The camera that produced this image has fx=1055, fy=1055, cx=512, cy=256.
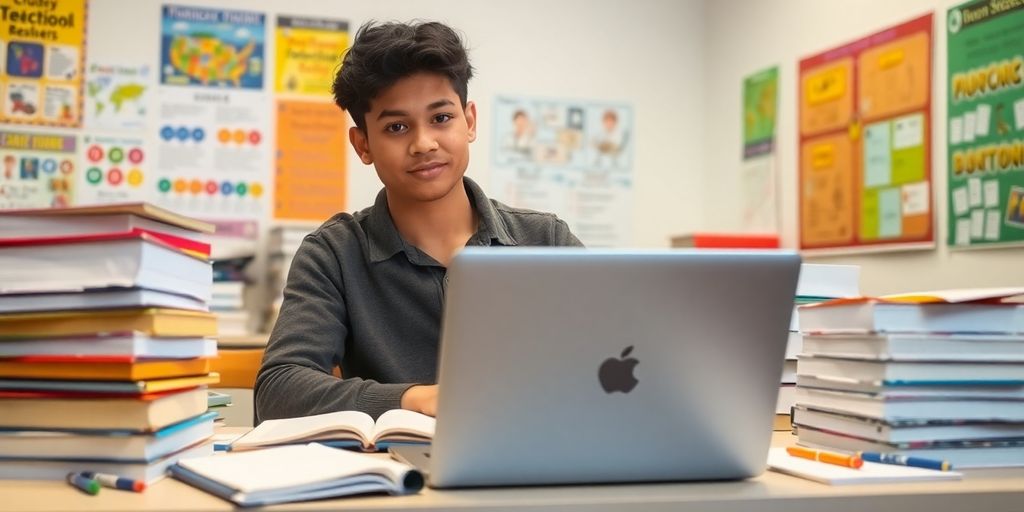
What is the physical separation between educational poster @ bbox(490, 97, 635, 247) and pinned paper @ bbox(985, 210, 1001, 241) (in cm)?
157

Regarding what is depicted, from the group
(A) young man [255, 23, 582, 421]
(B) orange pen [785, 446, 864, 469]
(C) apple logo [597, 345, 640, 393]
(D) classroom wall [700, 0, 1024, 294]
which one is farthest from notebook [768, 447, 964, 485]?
(D) classroom wall [700, 0, 1024, 294]

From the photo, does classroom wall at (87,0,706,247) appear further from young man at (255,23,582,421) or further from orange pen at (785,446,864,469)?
orange pen at (785,446,864,469)

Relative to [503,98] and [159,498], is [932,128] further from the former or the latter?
[159,498]

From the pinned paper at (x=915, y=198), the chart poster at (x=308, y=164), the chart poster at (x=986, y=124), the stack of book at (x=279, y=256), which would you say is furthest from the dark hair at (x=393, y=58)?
the chart poster at (x=308, y=164)

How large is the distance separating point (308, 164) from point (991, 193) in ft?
7.16

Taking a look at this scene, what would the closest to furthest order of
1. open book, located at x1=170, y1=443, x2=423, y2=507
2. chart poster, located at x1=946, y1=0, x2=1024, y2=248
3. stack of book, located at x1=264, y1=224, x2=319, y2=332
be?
1. open book, located at x1=170, y1=443, x2=423, y2=507
2. chart poster, located at x1=946, y1=0, x2=1024, y2=248
3. stack of book, located at x1=264, y1=224, x2=319, y2=332

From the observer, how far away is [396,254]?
179cm

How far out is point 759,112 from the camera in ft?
11.8

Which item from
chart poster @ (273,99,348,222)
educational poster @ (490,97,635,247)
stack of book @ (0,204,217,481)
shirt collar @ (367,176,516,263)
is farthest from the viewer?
educational poster @ (490,97,635,247)

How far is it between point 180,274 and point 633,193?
3.05 meters

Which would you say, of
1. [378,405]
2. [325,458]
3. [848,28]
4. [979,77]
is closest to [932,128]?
[979,77]

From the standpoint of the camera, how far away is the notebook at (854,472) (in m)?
0.94

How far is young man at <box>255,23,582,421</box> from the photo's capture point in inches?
66.1

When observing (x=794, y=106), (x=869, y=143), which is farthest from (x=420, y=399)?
(x=794, y=106)
